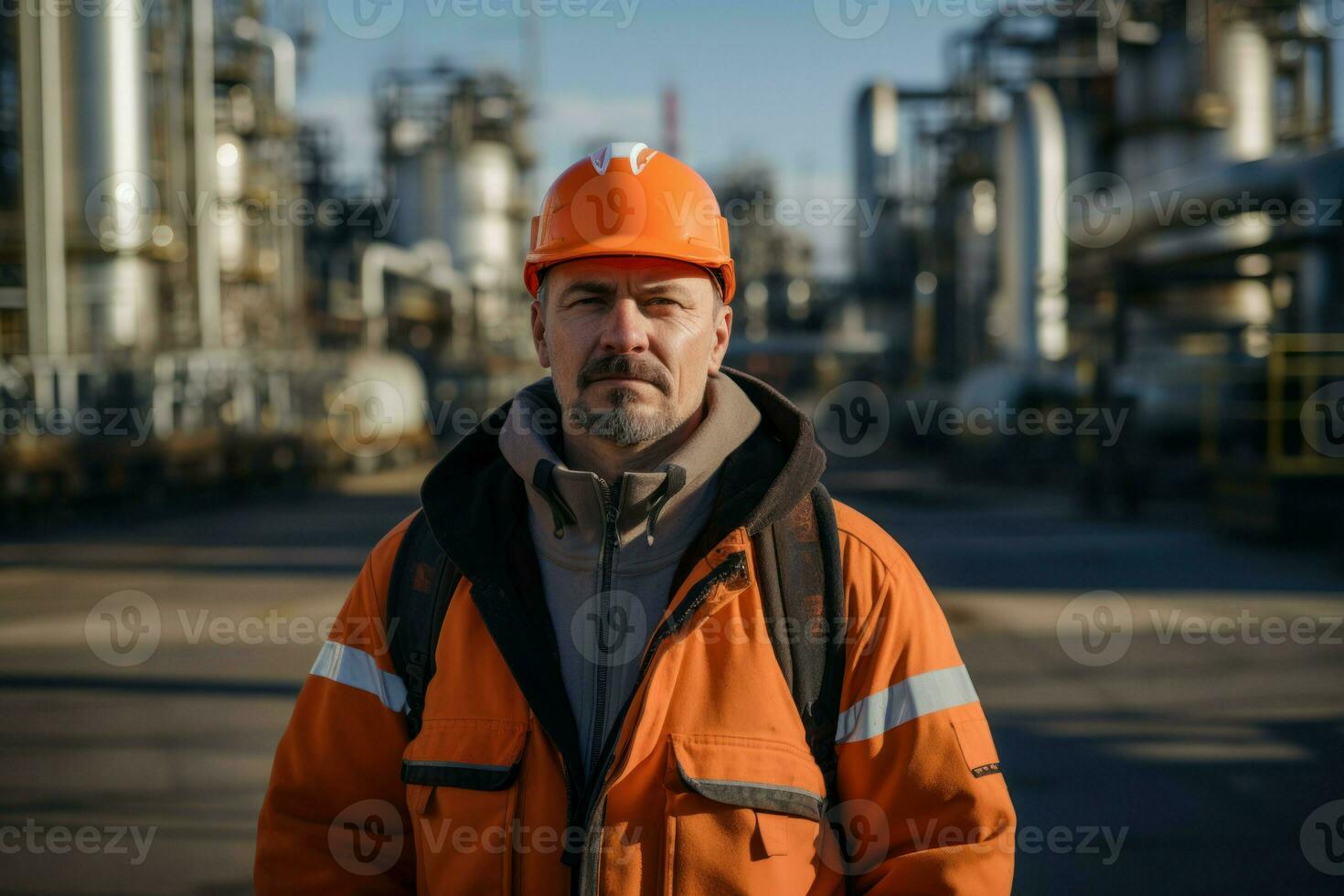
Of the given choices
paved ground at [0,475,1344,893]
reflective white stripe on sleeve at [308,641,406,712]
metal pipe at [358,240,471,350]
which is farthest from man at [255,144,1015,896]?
metal pipe at [358,240,471,350]

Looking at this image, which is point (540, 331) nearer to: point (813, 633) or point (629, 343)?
point (629, 343)

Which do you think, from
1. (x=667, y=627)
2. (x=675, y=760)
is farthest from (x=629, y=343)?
(x=675, y=760)

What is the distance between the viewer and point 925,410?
27609 millimetres

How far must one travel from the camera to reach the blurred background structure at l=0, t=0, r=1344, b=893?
5.52 m

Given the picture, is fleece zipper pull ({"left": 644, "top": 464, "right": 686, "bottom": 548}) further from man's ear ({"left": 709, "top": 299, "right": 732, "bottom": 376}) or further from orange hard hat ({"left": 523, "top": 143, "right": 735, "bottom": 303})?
orange hard hat ({"left": 523, "top": 143, "right": 735, "bottom": 303})

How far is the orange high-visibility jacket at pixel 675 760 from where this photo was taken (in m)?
2.04

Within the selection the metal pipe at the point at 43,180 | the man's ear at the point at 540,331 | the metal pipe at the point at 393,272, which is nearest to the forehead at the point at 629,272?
the man's ear at the point at 540,331

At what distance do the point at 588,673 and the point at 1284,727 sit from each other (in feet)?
16.5

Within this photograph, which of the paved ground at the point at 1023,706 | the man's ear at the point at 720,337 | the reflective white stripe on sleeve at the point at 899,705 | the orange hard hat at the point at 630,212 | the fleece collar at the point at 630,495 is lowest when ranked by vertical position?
the paved ground at the point at 1023,706

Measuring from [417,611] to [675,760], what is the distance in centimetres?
60

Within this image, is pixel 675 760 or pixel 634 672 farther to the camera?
pixel 634 672

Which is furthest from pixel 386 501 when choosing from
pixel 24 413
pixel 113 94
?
pixel 113 94

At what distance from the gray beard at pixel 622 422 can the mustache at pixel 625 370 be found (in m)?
0.04

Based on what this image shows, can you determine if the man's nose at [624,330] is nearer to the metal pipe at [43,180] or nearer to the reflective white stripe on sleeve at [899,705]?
the reflective white stripe on sleeve at [899,705]
